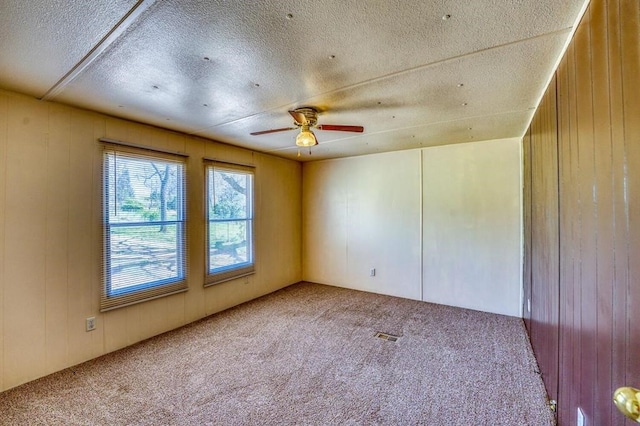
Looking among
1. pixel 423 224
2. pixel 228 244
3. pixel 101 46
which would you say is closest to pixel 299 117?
pixel 101 46

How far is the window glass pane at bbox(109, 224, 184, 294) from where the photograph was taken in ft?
9.54

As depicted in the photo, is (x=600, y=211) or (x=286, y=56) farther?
(x=286, y=56)

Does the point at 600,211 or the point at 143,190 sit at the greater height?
the point at 143,190

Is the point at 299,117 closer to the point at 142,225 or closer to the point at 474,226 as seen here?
the point at 142,225

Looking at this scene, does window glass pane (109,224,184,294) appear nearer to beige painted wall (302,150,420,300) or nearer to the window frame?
the window frame

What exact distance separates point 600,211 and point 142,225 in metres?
3.74

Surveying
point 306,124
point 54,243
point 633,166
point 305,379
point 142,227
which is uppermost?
point 306,124

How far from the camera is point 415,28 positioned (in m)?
1.50

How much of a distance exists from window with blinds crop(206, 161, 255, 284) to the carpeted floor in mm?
823

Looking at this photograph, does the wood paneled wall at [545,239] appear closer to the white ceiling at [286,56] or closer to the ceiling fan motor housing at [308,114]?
the white ceiling at [286,56]

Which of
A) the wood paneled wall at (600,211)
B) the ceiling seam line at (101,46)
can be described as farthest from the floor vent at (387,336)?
the ceiling seam line at (101,46)

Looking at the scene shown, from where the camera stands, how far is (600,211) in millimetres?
1134

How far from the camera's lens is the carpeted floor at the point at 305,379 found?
195 cm

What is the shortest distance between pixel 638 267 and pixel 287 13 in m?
1.74
